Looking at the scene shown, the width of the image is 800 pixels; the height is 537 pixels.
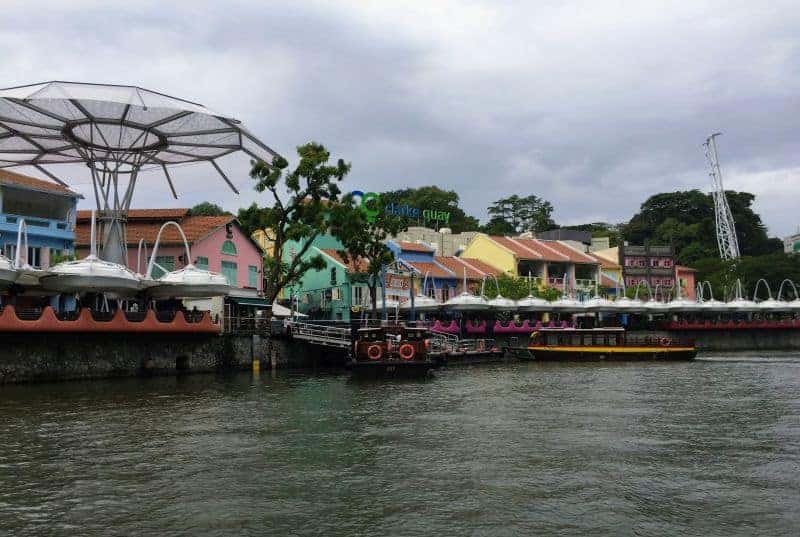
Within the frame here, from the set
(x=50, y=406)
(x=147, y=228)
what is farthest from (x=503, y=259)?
(x=50, y=406)

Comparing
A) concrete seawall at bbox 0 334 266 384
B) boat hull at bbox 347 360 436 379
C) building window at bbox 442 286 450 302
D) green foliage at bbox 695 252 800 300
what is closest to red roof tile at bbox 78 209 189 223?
concrete seawall at bbox 0 334 266 384

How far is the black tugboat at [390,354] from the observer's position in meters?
37.3

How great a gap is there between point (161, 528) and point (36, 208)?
134ft

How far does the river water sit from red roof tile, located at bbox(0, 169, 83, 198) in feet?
64.3

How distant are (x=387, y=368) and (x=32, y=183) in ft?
83.8

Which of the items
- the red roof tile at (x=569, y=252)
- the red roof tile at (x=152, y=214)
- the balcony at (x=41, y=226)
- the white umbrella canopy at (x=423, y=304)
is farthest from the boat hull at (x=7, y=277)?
the red roof tile at (x=569, y=252)

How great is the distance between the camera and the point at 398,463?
16156mm

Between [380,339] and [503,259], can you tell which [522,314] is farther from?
[380,339]

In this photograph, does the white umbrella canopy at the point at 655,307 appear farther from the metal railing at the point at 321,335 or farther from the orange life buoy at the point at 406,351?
the orange life buoy at the point at 406,351

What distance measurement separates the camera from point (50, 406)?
82.4ft

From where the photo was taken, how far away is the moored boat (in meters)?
53.2

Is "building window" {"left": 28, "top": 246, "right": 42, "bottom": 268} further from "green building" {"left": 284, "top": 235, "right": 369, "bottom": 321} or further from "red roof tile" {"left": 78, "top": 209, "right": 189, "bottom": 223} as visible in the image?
"green building" {"left": 284, "top": 235, "right": 369, "bottom": 321}

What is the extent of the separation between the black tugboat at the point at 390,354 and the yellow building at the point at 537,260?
127 ft

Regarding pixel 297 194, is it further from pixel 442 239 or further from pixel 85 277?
pixel 442 239
